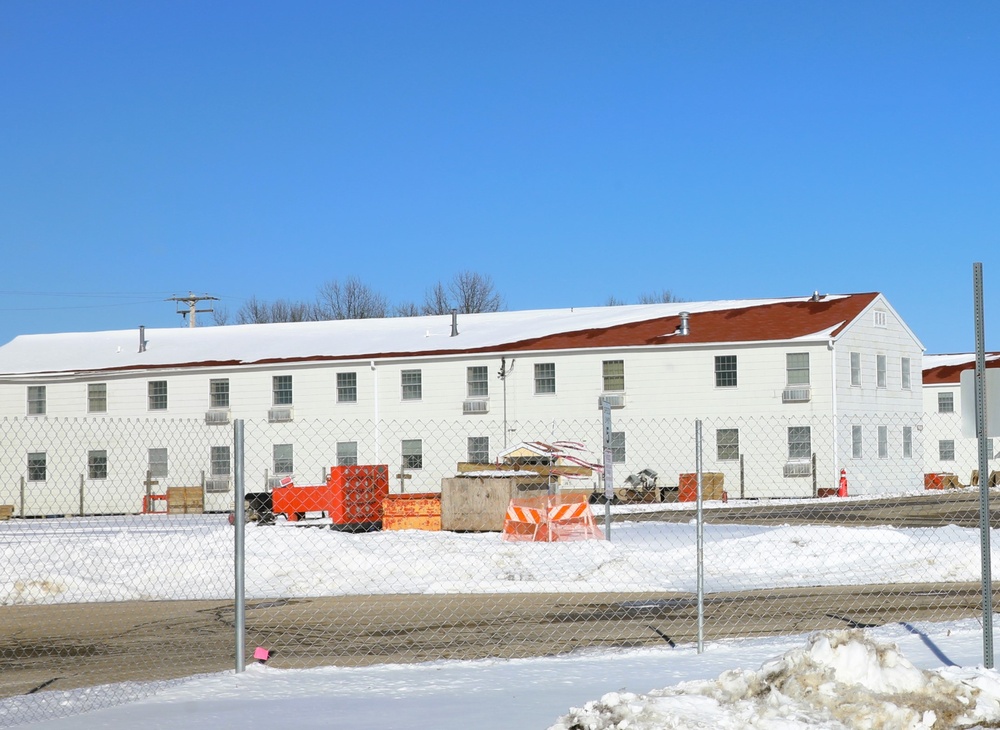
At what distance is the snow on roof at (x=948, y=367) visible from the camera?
62.0 metres

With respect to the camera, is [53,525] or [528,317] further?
[528,317]

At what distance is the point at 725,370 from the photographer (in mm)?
43969

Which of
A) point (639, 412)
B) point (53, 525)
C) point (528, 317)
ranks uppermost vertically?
point (528, 317)

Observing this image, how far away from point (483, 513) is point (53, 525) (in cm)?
1524

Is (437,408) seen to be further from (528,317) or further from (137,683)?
(137,683)

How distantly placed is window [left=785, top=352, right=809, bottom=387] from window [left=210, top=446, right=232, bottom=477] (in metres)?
20.7

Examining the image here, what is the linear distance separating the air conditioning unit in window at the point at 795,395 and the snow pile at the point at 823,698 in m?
35.8

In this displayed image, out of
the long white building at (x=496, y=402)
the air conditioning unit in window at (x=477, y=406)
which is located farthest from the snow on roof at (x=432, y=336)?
the air conditioning unit in window at (x=477, y=406)

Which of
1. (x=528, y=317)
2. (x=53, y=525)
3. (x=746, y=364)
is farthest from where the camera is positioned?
(x=528, y=317)

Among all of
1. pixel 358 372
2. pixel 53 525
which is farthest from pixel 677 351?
pixel 53 525

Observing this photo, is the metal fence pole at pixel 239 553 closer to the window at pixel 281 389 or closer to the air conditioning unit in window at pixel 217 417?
the window at pixel 281 389

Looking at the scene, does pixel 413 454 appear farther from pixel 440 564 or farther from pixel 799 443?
pixel 440 564

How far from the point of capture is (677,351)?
4438cm

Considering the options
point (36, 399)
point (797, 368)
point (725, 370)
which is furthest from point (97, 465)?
point (797, 368)
